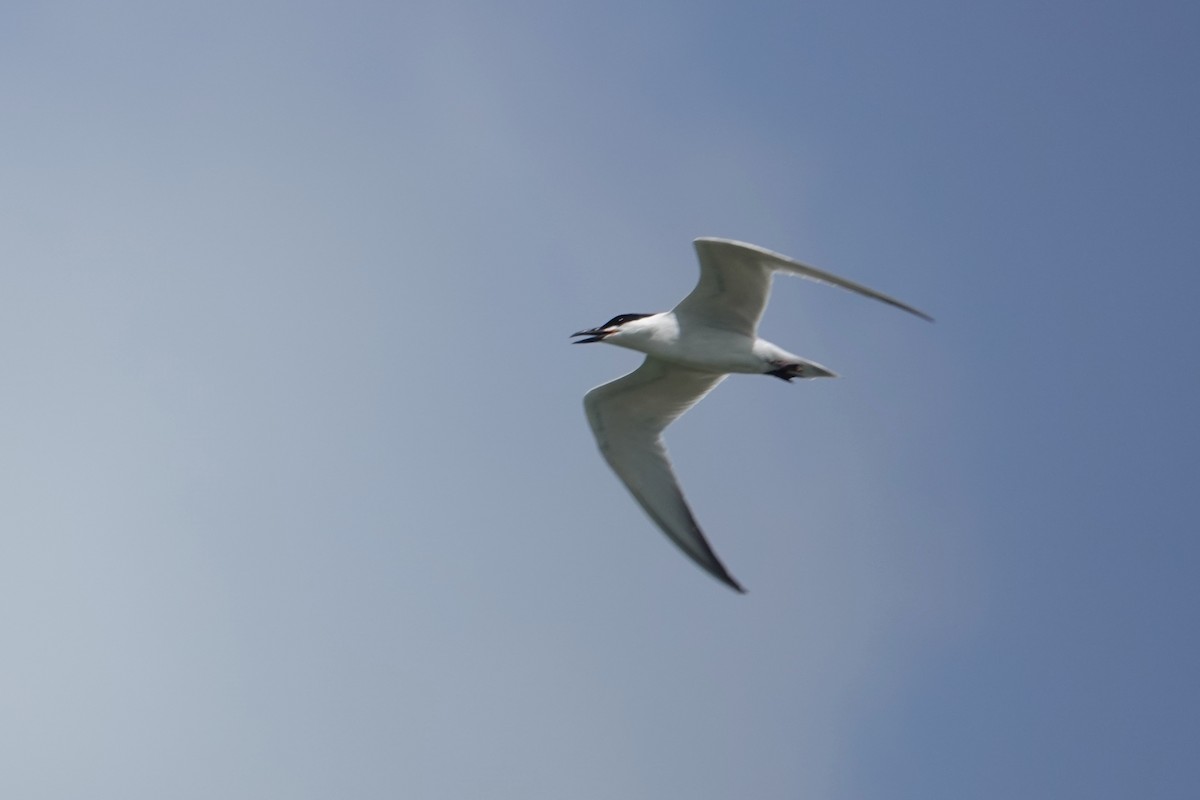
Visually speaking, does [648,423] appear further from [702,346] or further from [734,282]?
[734,282]

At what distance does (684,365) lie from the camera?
15570 mm

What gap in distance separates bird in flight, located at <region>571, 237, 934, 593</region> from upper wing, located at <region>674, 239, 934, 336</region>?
11mm

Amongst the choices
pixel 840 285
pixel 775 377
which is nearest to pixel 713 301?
pixel 775 377

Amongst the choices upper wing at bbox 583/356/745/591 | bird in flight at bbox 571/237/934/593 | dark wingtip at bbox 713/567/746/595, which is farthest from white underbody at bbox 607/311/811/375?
dark wingtip at bbox 713/567/746/595

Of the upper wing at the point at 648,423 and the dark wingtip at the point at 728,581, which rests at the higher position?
the upper wing at the point at 648,423

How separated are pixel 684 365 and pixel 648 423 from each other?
3.97 ft

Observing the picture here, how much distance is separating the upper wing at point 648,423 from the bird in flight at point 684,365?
0.04 feet

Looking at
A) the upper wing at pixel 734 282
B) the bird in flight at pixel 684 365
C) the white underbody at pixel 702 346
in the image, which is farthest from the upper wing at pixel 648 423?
the upper wing at pixel 734 282

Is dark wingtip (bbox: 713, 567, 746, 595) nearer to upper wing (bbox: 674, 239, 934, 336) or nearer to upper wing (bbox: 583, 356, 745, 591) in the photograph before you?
upper wing (bbox: 583, 356, 745, 591)

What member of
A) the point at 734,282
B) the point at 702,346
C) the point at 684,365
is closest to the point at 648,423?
the point at 684,365

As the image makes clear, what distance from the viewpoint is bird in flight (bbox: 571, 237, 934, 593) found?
14.3 metres

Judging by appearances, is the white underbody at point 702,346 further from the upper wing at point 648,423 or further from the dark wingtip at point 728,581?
the dark wingtip at point 728,581

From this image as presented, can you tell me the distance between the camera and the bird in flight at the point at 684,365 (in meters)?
14.3

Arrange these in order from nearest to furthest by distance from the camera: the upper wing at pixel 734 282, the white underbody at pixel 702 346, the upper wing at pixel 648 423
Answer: the upper wing at pixel 734 282, the white underbody at pixel 702 346, the upper wing at pixel 648 423
